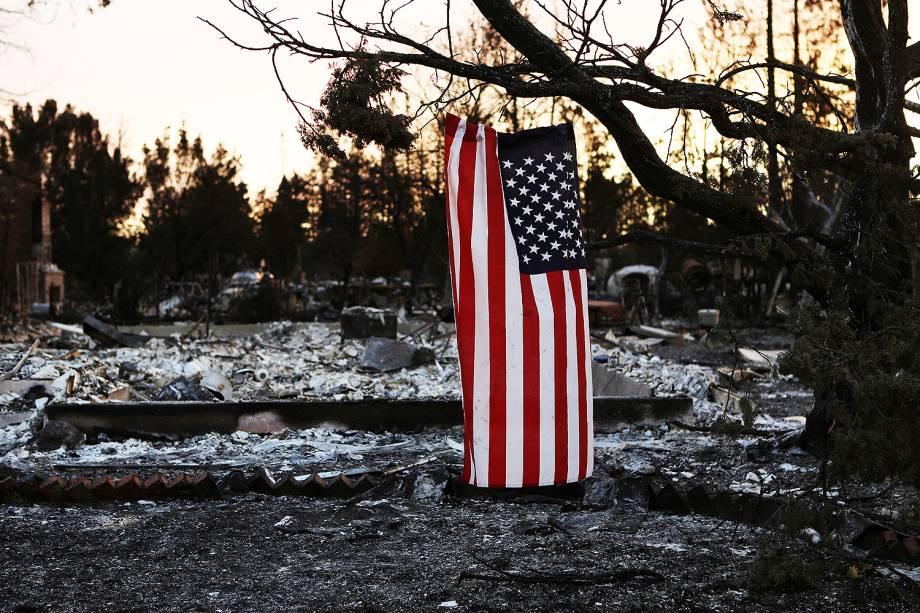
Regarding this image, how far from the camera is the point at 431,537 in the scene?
5926mm

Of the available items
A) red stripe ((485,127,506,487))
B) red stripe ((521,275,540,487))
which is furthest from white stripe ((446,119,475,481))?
red stripe ((521,275,540,487))

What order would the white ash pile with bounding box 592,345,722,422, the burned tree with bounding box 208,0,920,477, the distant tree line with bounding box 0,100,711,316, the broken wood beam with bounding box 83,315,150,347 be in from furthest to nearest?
the distant tree line with bounding box 0,100,711,316, the broken wood beam with bounding box 83,315,150,347, the white ash pile with bounding box 592,345,722,422, the burned tree with bounding box 208,0,920,477

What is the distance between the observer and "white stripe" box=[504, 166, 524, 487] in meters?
5.53

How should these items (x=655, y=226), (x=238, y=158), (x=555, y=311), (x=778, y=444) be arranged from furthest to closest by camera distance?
(x=238, y=158) < (x=655, y=226) < (x=778, y=444) < (x=555, y=311)

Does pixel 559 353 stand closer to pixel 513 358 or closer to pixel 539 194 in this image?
pixel 513 358

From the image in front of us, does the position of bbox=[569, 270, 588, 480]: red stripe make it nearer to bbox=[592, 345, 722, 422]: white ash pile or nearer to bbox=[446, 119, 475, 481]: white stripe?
bbox=[446, 119, 475, 481]: white stripe

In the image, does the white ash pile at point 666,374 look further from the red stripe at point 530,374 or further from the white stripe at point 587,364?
the red stripe at point 530,374

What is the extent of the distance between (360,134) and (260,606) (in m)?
2.90

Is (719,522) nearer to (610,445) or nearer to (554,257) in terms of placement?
(554,257)

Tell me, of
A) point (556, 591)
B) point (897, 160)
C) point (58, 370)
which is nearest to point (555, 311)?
point (556, 591)

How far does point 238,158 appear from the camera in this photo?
180ft

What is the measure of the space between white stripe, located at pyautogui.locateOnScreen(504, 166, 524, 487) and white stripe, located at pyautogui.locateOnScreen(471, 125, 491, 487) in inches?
4.6

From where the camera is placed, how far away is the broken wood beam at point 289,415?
31.8 ft

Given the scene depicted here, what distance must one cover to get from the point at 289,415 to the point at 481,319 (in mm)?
5044
